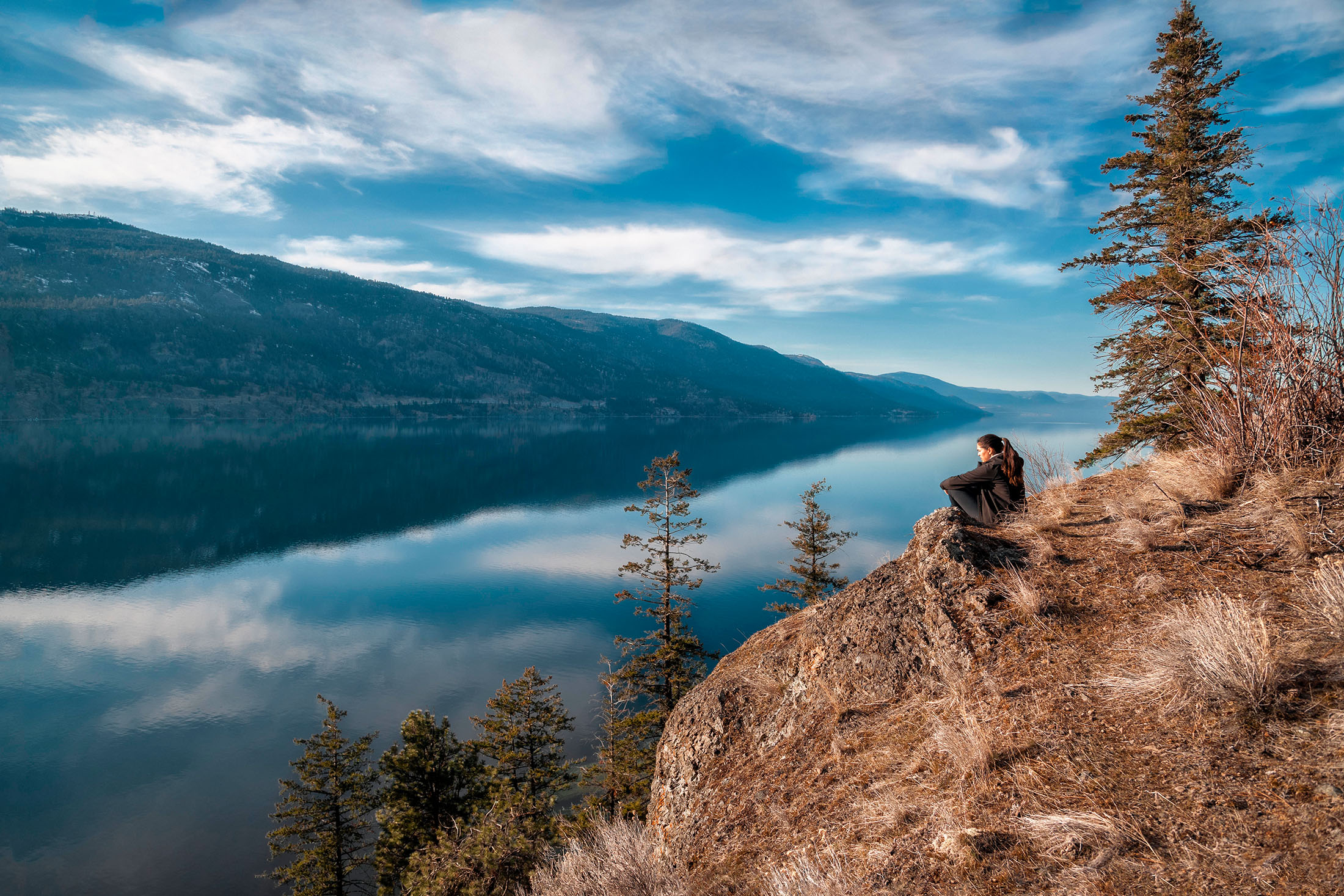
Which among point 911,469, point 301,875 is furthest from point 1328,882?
point 911,469

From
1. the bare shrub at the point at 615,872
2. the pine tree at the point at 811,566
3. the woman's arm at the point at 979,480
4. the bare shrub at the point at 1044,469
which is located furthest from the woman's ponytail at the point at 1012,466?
the pine tree at the point at 811,566

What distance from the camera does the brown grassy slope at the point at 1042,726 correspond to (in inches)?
104

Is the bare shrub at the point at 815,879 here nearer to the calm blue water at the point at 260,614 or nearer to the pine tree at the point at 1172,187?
the calm blue water at the point at 260,614

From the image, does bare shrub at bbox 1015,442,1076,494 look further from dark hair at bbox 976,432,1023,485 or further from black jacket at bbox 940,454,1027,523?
black jacket at bbox 940,454,1027,523

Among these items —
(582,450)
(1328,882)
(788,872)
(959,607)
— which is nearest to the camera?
(1328,882)

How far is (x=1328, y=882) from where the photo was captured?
2146 millimetres

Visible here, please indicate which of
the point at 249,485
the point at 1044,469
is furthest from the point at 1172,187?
the point at 249,485

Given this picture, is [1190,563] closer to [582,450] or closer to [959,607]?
[959,607]

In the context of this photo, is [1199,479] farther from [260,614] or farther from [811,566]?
[260,614]

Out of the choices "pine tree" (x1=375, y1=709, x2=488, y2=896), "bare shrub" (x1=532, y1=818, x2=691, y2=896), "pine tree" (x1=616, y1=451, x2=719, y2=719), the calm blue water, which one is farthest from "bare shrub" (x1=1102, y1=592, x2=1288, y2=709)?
"pine tree" (x1=375, y1=709, x2=488, y2=896)

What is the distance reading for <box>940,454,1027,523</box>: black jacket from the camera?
6949mm

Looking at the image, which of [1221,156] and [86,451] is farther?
[86,451]

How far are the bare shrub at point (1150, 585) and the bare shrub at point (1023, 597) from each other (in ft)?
2.08

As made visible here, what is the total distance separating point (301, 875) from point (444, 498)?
8224 centimetres
